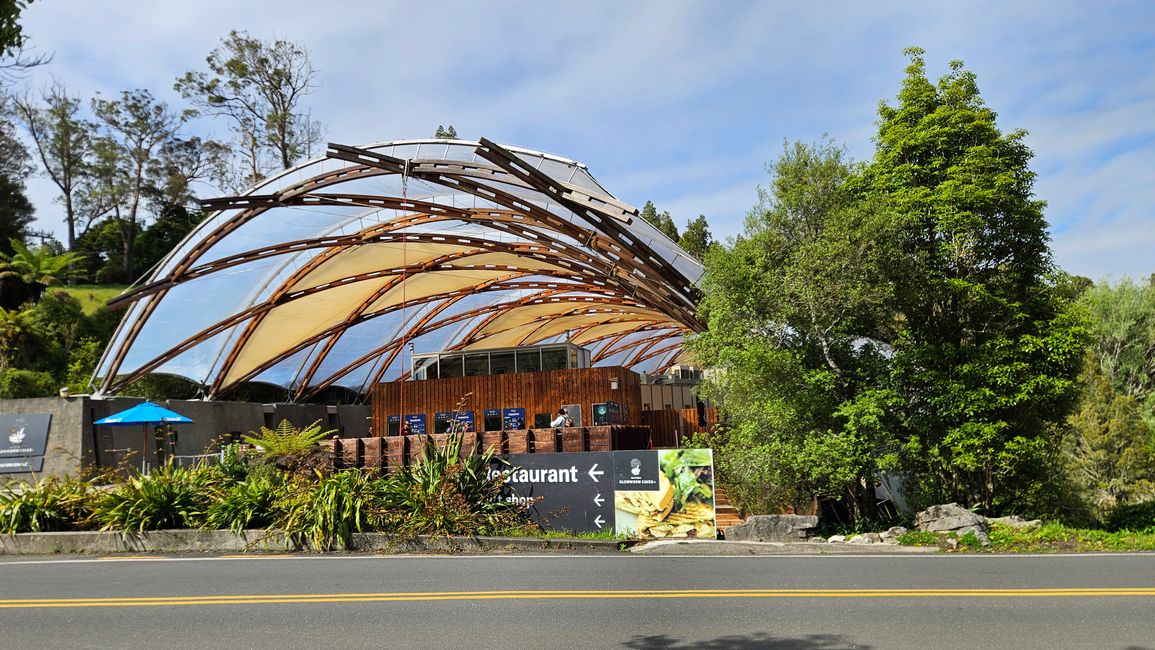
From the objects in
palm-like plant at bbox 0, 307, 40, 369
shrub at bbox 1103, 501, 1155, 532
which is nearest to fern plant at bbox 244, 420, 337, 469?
shrub at bbox 1103, 501, 1155, 532

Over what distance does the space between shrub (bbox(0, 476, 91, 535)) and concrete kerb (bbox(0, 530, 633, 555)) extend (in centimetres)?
41

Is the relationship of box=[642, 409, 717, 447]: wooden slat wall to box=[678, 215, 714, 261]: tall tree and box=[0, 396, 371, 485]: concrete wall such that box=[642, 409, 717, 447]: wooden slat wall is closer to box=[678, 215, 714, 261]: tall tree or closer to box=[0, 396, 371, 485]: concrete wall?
box=[0, 396, 371, 485]: concrete wall

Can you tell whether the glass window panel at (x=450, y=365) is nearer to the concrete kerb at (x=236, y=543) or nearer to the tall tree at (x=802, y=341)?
the tall tree at (x=802, y=341)

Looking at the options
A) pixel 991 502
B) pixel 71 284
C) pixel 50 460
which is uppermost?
pixel 71 284

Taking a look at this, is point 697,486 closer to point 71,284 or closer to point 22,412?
point 22,412

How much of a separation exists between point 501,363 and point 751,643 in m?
20.2

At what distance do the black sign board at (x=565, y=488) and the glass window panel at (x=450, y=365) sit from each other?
10.7 metres

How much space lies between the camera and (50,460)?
23172 mm

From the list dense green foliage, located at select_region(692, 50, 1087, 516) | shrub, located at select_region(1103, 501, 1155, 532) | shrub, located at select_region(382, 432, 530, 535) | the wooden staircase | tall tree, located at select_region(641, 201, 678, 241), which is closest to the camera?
shrub, located at select_region(382, 432, 530, 535)

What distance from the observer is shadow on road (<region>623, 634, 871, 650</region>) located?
21.4 ft

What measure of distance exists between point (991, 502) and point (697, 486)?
7029mm

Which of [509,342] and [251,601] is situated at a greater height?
[509,342]

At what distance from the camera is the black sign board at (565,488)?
15789 mm

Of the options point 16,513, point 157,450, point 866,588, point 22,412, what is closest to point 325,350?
point 157,450
